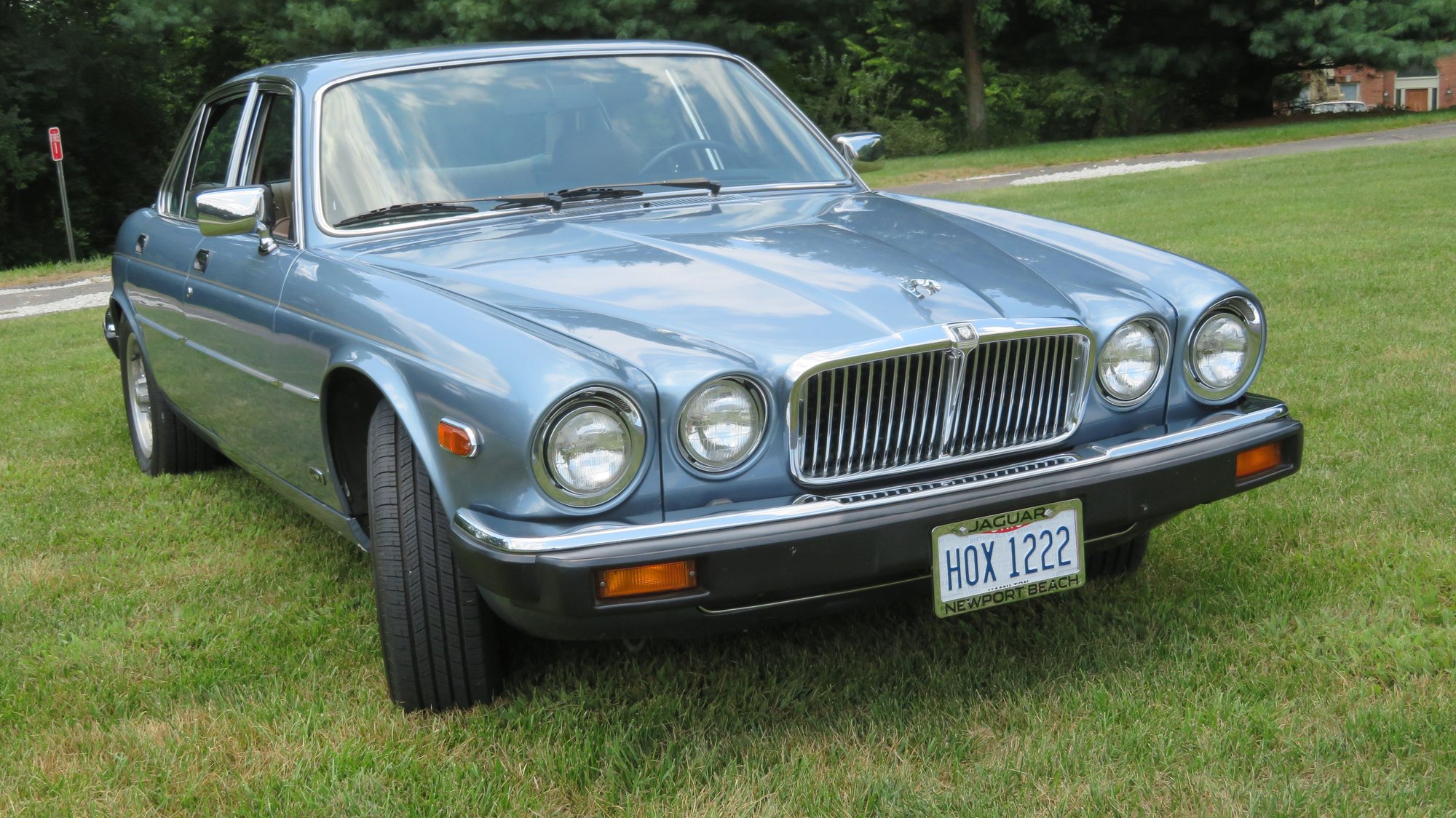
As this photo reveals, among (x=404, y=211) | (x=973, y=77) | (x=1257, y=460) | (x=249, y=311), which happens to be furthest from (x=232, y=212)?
(x=973, y=77)

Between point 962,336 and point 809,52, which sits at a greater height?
point 809,52

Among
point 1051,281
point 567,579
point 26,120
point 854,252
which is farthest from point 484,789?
point 26,120

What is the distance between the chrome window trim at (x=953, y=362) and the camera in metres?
2.60

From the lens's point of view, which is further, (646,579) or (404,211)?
(404,211)

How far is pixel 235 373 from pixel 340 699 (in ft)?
4.23

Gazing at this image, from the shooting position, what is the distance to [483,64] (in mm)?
3922

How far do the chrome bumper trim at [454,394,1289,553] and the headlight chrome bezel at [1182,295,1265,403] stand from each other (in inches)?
5.5

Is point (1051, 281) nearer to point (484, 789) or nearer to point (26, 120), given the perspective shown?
point (484, 789)

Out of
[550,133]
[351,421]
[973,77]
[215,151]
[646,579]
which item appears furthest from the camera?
[973,77]

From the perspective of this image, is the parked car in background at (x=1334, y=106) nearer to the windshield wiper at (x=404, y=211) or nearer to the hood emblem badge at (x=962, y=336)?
the windshield wiper at (x=404, y=211)

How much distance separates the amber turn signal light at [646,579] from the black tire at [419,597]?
1.48 ft

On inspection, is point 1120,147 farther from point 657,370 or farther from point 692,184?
point 657,370

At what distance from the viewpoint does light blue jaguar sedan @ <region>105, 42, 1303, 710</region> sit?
2488mm

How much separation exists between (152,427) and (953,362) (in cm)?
381
